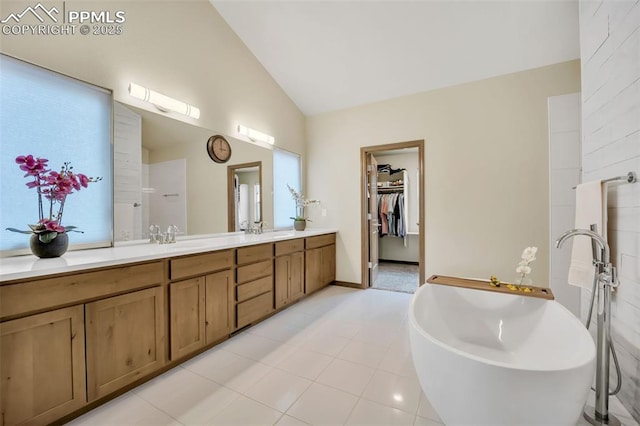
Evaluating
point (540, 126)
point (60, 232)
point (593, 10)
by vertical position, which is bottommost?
point (60, 232)

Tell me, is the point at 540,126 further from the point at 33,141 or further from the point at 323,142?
the point at 33,141

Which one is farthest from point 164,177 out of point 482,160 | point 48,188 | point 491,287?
point 482,160

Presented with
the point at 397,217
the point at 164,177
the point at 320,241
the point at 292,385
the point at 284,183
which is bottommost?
the point at 292,385

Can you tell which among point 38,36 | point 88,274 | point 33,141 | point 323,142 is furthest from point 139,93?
point 323,142

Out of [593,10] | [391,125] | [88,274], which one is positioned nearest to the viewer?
[88,274]

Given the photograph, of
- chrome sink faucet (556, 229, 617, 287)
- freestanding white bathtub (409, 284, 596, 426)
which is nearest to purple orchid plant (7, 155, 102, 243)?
freestanding white bathtub (409, 284, 596, 426)

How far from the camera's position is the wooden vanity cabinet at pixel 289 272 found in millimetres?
2859

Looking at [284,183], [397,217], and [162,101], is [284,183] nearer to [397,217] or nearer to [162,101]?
[162,101]

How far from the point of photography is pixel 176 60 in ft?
7.86

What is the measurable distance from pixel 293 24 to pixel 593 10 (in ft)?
7.98

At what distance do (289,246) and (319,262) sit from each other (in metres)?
0.75

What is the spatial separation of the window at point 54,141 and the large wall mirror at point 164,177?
0.09 metres

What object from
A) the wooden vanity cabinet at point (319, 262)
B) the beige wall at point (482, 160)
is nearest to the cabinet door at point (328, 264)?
the wooden vanity cabinet at point (319, 262)

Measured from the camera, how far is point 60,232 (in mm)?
1538
